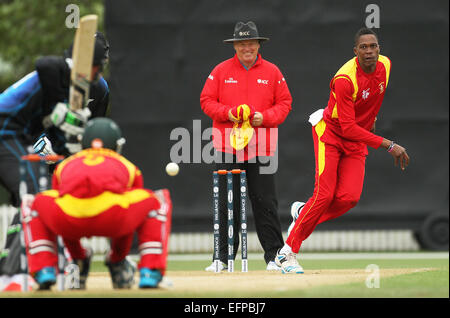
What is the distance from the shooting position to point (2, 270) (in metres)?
6.14

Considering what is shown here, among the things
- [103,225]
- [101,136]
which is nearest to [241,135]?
[101,136]

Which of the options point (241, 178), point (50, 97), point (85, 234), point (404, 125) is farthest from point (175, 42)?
point (85, 234)

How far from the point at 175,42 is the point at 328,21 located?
6.23 ft

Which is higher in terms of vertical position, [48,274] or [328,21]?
[328,21]

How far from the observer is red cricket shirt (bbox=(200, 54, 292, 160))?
7.82 m

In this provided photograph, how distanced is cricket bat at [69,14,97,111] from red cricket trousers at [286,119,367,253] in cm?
236

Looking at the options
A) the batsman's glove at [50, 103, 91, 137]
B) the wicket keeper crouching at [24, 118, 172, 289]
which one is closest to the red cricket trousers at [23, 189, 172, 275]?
the wicket keeper crouching at [24, 118, 172, 289]

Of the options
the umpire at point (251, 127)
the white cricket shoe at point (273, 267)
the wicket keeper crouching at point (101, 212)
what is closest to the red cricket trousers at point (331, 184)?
the white cricket shoe at point (273, 267)

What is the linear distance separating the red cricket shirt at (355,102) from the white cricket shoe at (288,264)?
0.98 meters

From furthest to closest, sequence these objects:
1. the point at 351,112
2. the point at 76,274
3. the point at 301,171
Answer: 1. the point at 301,171
2. the point at 351,112
3. the point at 76,274

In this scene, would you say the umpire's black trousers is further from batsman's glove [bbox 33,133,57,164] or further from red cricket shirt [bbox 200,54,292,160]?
batsman's glove [bbox 33,133,57,164]

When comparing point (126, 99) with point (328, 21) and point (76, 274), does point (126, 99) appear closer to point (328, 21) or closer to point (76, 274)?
point (328, 21)

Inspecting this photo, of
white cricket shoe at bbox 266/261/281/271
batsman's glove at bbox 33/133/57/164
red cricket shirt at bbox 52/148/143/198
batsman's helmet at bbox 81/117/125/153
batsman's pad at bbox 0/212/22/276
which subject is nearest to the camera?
red cricket shirt at bbox 52/148/143/198

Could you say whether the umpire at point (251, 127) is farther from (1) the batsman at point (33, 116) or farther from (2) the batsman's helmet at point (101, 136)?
(2) the batsman's helmet at point (101, 136)
